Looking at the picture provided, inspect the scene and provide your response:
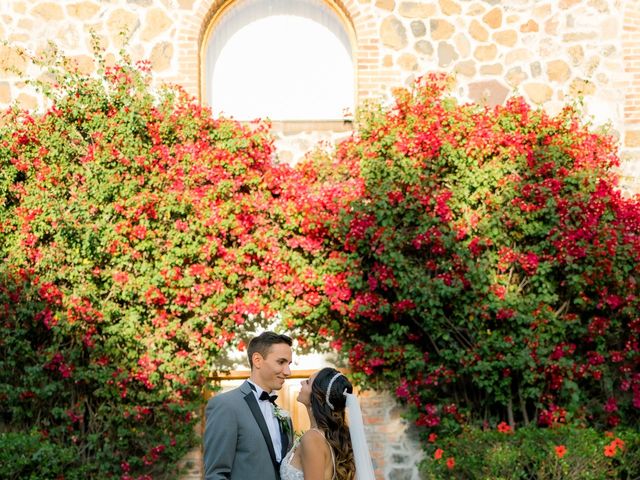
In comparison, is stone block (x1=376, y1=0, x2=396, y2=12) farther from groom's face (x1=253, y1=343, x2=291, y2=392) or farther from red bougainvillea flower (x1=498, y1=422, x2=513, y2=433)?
groom's face (x1=253, y1=343, x2=291, y2=392)

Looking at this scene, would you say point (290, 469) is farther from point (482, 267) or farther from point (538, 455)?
point (482, 267)

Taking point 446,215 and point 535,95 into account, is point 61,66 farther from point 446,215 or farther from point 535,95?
point 535,95

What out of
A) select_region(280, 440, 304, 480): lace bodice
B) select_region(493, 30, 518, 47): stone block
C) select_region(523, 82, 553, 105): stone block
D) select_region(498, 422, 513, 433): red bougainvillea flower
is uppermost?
select_region(493, 30, 518, 47): stone block

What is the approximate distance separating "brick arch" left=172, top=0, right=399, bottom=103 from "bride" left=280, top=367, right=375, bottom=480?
565cm

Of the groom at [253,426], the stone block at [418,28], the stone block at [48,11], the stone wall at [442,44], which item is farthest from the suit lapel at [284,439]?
the stone block at [48,11]

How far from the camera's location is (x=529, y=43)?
1075 cm

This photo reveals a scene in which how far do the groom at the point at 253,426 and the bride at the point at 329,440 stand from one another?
0.17 metres

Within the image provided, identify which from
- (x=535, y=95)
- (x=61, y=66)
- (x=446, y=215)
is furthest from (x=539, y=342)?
(x=61, y=66)

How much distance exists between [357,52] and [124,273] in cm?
340

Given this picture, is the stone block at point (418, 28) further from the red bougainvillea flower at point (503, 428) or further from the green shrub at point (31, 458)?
the green shrub at point (31, 458)

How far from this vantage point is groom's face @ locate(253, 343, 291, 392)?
224 inches

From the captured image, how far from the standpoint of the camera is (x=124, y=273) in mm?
9734

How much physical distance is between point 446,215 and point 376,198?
697 mm

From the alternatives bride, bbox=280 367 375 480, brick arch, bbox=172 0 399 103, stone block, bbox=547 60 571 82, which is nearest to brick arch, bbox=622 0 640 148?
stone block, bbox=547 60 571 82
